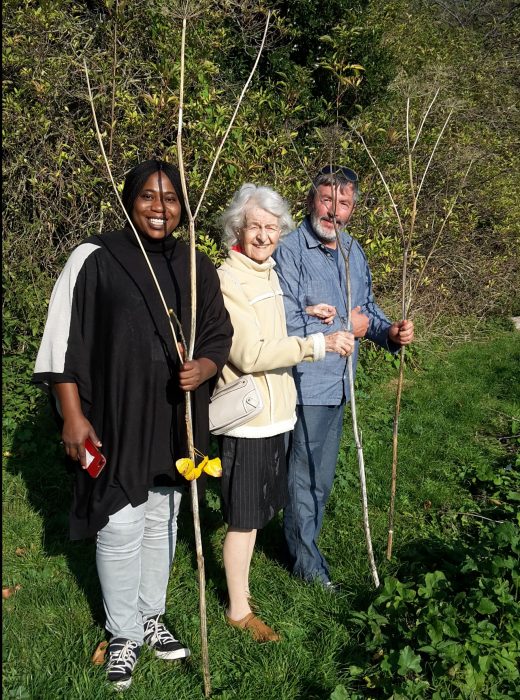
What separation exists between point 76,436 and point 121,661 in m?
1.01

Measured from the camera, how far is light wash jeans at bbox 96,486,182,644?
2.64 meters

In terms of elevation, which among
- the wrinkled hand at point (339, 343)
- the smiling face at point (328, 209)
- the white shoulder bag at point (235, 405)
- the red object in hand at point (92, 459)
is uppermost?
the smiling face at point (328, 209)

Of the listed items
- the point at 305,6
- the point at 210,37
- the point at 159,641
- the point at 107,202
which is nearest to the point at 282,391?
the point at 159,641

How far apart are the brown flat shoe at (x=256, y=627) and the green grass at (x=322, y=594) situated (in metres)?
0.05

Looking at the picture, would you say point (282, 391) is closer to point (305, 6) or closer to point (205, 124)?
point (205, 124)

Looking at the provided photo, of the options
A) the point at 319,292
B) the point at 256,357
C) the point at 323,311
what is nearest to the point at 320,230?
the point at 319,292

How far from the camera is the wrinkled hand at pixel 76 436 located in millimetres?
2467

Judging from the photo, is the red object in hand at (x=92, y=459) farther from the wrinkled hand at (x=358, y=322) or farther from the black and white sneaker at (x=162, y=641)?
the wrinkled hand at (x=358, y=322)

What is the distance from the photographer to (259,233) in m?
2.83

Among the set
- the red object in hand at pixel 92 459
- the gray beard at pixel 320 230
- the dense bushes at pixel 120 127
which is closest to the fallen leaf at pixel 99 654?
the red object in hand at pixel 92 459

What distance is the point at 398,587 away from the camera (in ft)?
9.40

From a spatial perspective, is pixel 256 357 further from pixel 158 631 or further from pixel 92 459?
pixel 158 631

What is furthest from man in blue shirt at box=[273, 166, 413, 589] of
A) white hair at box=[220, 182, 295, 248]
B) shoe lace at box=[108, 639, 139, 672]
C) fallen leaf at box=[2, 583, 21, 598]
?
fallen leaf at box=[2, 583, 21, 598]

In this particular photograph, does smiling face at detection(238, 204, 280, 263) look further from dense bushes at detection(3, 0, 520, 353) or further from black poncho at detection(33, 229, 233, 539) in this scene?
dense bushes at detection(3, 0, 520, 353)
